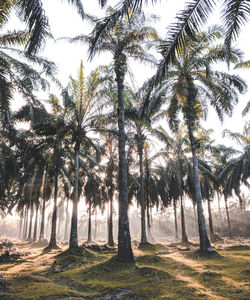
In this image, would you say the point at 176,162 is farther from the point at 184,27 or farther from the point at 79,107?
the point at 184,27

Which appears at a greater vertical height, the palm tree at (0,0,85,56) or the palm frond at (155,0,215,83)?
the palm tree at (0,0,85,56)

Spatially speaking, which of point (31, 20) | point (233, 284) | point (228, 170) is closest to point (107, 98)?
point (31, 20)

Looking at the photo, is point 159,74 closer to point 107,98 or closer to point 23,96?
point 23,96

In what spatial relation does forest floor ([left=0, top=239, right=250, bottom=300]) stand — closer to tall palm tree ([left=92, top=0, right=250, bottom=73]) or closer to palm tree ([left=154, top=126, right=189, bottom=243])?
tall palm tree ([left=92, top=0, right=250, bottom=73])

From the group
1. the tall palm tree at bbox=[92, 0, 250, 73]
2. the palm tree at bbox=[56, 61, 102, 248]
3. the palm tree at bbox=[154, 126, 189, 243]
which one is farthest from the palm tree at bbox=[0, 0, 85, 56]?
the palm tree at bbox=[154, 126, 189, 243]

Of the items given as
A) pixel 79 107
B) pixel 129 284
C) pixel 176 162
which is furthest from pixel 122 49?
pixel 176 162

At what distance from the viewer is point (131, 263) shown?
8359 millimetres

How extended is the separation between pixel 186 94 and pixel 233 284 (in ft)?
33.0

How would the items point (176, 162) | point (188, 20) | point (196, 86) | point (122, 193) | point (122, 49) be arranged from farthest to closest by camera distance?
1. point (176, 162)
2. point (196, 86)
3. point (122, 49)
4. point (122, 193)
5. point (188, 20)

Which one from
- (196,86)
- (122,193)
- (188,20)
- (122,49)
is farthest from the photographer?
(196,86)

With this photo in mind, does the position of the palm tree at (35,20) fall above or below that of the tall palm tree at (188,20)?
above

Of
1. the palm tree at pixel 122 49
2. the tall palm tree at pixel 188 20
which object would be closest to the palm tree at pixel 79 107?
the palm tree at pixel 122 49

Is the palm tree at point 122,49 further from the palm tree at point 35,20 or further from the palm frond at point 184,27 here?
the palm frond at point 184,27

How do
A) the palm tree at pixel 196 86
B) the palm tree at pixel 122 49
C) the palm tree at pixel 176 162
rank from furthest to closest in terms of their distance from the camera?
the palm tree at pixel 176 162 → the palm tree at pixel 196 86 → the palm tree at pixel 122 49
